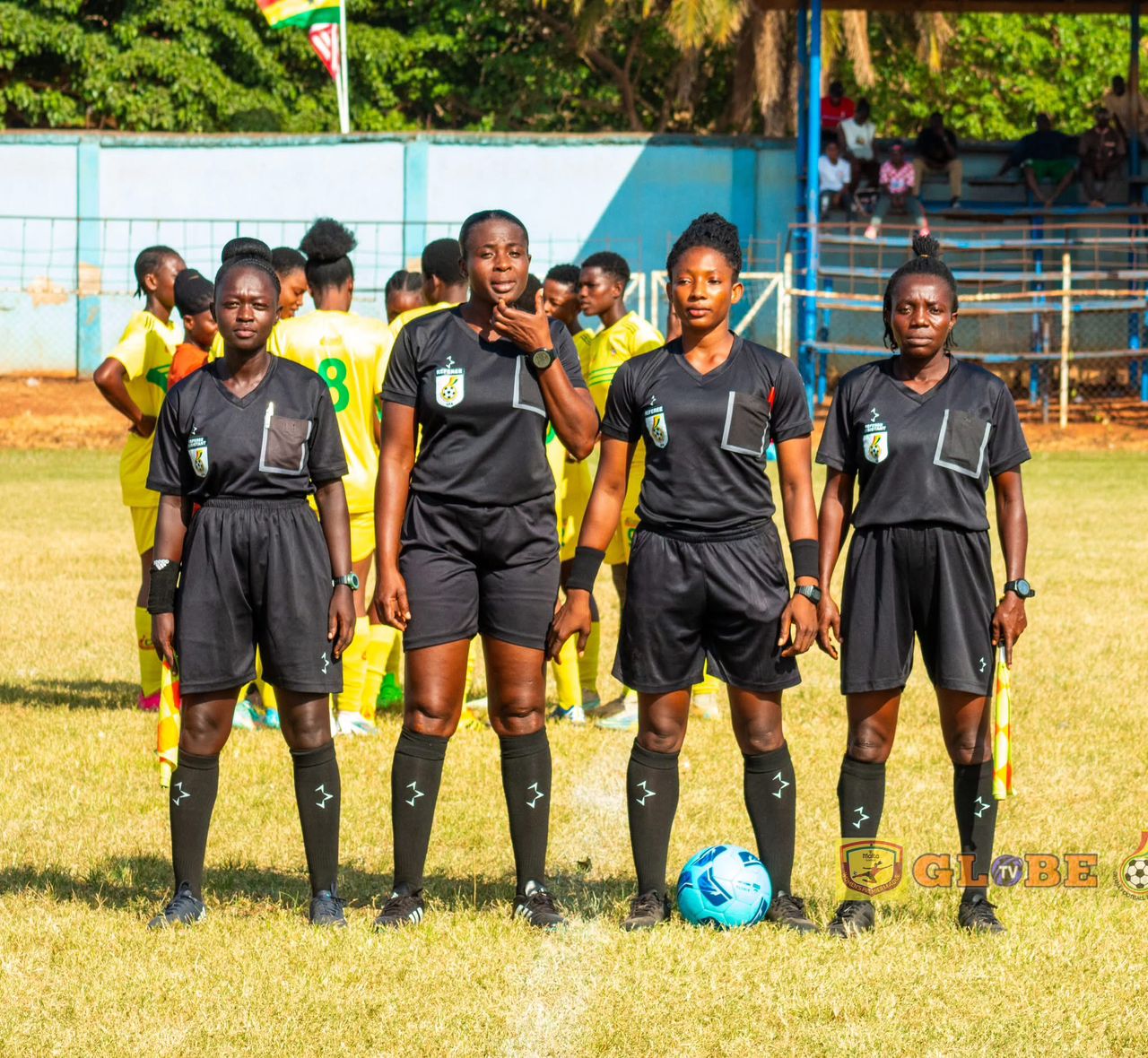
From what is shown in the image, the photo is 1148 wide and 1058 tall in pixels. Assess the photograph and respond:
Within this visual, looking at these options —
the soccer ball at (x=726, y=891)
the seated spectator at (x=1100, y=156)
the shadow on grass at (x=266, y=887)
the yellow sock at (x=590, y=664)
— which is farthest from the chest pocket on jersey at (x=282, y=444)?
the seated spectator at (x=1100, y=156)

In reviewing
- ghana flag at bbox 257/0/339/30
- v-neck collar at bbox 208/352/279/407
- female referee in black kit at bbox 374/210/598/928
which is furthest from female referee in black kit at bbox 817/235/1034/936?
ghana flag at bbox 257/0/339/30

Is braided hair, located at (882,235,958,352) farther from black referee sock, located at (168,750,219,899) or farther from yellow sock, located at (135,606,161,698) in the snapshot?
yellow sock, located at (135,606,161,698)

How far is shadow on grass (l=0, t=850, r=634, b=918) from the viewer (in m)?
5.94

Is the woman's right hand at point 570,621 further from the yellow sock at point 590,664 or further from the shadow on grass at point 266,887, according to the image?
the yellow sock at point 590,664

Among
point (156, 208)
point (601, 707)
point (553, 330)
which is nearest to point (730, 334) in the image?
point (553, 330)

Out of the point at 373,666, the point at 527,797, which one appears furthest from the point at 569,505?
the point at 527,797

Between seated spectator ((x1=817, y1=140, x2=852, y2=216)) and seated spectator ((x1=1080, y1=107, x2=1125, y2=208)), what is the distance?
407cm

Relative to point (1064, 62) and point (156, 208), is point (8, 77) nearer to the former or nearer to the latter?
point (156, 208)

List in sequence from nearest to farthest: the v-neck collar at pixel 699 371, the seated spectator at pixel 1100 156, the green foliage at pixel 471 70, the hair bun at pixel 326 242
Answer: the v-neck collar at pixel 699 371, the hair bun at pixel 326 242, the seated spectator at pixel 1100 156, the green foliage at pixel 471 70

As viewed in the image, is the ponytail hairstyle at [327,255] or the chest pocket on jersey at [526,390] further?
the ponytail hairstyle at [327,255]

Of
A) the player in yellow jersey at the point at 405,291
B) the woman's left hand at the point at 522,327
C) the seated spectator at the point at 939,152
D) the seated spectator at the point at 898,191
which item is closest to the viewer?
the woman's left hand at the point at 522,327

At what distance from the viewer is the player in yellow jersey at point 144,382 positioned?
880 cm

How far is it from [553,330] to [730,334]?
599 millimetres

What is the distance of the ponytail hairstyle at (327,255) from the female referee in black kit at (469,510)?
93.0 inches
